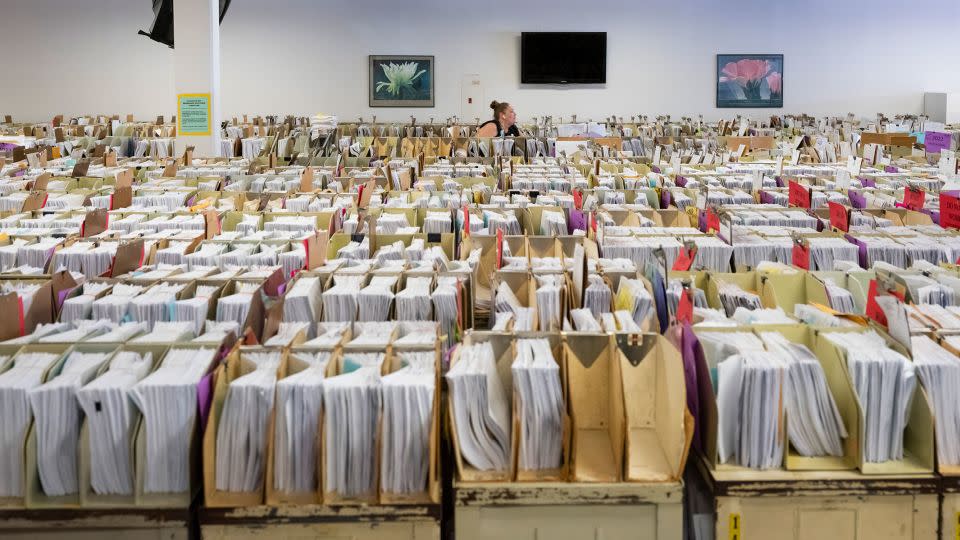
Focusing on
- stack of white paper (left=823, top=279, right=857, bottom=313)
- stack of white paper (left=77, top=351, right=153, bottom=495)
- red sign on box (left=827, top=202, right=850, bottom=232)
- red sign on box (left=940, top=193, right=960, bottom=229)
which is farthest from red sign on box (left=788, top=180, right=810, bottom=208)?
stack of white paper (left=77, top=351, right=153, bottom=495)

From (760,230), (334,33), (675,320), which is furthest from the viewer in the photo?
(334,33)

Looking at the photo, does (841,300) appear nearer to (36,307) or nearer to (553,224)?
(553,224)

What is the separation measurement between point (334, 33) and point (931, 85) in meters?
12.0

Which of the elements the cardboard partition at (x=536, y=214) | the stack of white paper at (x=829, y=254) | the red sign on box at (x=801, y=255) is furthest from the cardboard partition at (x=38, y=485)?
the cardboard partition at (x=536, y=214)

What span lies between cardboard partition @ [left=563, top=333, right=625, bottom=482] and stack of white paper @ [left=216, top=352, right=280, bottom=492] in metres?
0.73

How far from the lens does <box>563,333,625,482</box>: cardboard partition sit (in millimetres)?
2191

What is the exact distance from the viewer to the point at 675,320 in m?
2.53

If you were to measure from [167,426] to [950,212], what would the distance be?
13.2 ft

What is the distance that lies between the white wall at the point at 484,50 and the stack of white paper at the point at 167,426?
16258 millimetres

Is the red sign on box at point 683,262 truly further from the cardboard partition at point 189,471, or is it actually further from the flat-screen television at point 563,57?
the flat-screen television at point 563,57

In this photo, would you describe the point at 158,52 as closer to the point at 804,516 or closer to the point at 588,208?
the point at 588,208

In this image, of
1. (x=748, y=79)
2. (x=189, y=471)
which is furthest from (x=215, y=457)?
(x=748, y=79)

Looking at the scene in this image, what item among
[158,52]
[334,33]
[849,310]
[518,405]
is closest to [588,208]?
[849,310]

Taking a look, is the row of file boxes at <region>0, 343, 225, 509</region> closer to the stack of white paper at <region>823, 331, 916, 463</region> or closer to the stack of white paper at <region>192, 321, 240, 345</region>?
the stack of white paper at <region>192, 321, 240, 345</region>
